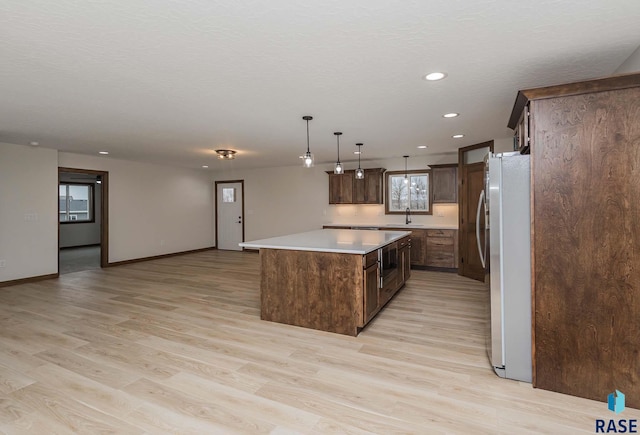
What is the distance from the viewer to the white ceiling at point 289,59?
5.90ft

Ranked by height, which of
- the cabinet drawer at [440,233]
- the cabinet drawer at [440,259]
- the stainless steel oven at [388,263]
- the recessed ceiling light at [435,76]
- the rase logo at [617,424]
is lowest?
the rase logo at [617,424]

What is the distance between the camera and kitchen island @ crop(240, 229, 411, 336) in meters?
3.30

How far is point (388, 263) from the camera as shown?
414 centimetres

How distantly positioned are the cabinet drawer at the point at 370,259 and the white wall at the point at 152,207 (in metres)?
6.21

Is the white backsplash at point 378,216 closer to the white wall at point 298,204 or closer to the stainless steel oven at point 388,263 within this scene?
the white wall at point 298,204

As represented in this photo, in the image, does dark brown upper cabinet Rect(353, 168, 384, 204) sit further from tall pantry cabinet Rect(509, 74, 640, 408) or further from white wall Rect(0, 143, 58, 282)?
white wall Rect(0, 143, 58, 282)

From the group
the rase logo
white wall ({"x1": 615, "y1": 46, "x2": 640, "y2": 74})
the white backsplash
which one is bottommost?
the rase logo

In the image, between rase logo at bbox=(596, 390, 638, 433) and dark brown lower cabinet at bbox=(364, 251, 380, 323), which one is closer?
rase logo at bbox=(596, 390, 638, 433)

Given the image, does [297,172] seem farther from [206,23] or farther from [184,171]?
[206,23]

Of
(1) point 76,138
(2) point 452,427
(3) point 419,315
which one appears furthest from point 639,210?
(1) point 76,138

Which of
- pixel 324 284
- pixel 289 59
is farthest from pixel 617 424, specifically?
pixel 289 59

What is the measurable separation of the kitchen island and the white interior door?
19.5 feet

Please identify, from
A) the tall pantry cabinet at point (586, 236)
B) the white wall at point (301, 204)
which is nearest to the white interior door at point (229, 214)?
the white wall at point (301, 204)

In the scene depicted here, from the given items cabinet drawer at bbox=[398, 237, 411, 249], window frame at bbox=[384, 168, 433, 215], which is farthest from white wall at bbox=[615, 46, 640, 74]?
window frame at bbox=[384, 168, 433, 215]
